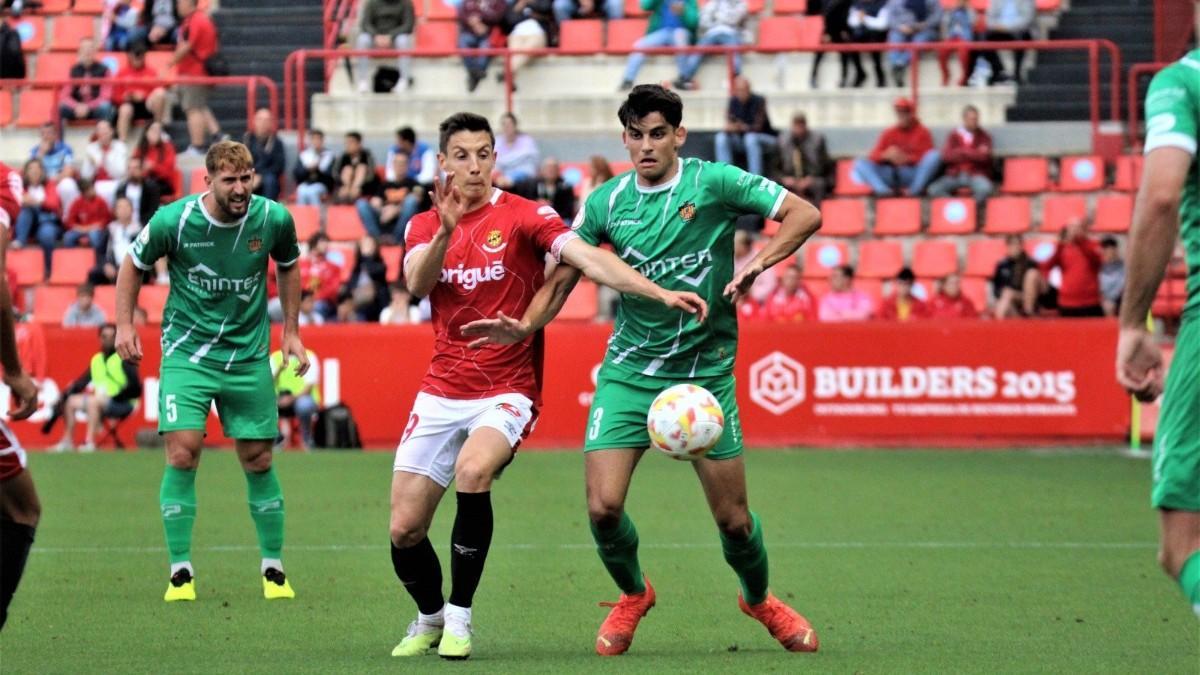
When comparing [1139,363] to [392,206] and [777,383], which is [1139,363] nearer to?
[777,383]

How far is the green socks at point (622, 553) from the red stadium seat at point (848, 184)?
51.8 feet

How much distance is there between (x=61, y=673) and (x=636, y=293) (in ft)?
8.87

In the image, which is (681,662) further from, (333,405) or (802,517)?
(333,405)

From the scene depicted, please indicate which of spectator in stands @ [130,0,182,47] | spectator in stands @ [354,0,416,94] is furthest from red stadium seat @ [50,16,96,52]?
spectator in stands @ [354,0,416,94]

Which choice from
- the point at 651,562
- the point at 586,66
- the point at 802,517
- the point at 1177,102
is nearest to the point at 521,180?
the point at 586,66

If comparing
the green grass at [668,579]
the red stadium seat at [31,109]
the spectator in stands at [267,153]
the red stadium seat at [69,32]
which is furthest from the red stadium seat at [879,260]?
the red stadium seat at [69,32]

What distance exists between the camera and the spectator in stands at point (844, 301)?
2052cm

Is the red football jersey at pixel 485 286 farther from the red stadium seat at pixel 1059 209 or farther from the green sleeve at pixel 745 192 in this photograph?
the red stadium seat at pixel 1059 209

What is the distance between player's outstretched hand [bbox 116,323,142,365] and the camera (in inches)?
371

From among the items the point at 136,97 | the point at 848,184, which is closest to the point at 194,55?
the point at 136,97

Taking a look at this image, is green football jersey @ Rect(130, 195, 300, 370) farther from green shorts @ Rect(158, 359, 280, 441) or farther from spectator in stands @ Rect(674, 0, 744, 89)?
spectator in stands @ Rect(674, 0, 744, 89)

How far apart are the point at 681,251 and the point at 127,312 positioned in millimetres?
3356

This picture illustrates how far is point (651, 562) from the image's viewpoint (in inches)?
435

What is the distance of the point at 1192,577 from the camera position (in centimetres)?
511
